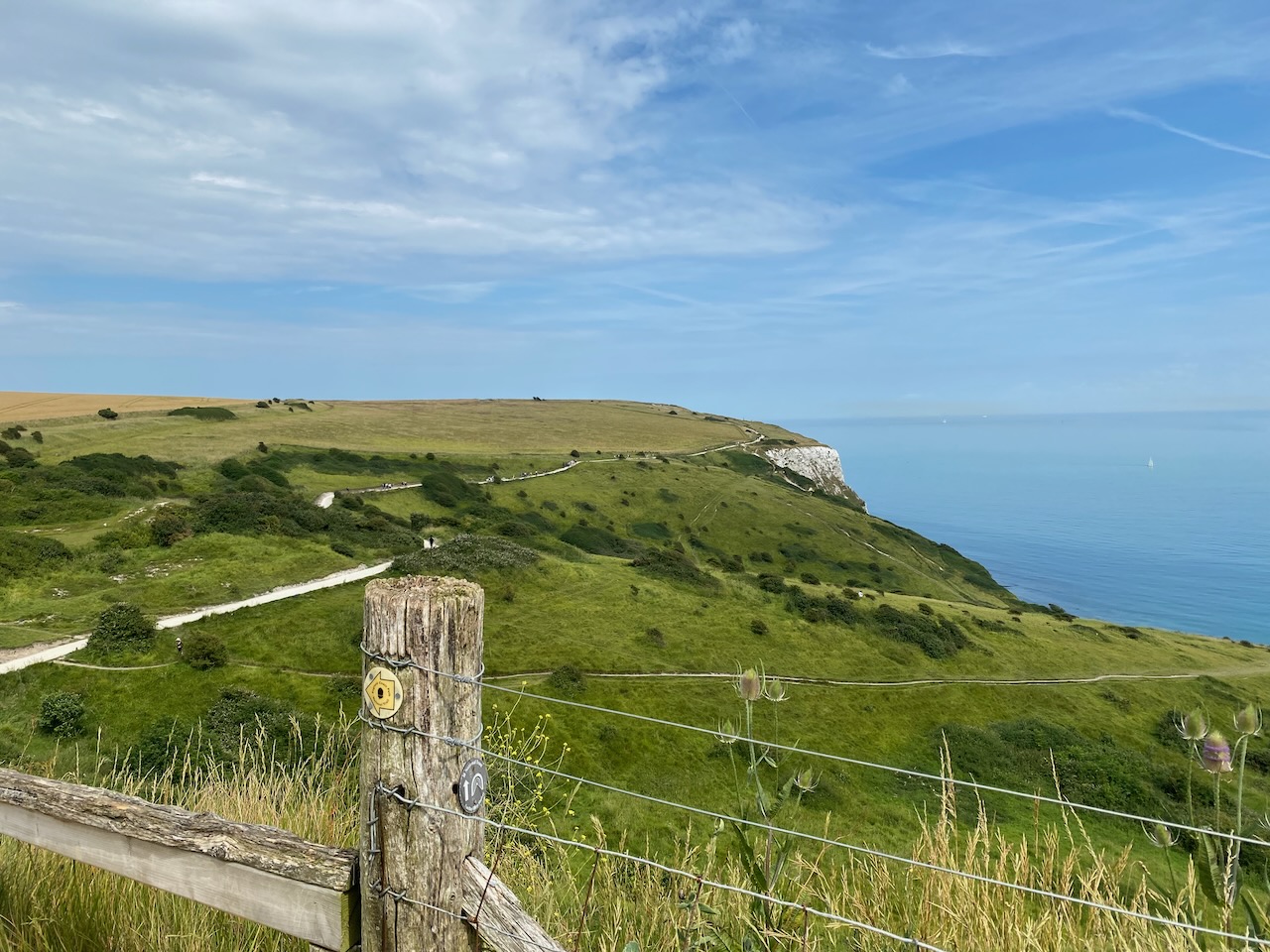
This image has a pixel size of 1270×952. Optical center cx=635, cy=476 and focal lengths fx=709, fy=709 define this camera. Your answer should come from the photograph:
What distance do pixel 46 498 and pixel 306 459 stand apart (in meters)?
A: 31.0

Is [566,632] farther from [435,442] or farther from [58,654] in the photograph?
[435,442]

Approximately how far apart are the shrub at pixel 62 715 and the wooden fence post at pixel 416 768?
2692cm

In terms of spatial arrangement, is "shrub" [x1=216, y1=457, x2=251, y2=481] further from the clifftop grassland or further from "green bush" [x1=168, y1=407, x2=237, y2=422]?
"green bush" [x1=168, y1=407, x2=237, y2=422]

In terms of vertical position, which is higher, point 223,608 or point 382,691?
point 382,691

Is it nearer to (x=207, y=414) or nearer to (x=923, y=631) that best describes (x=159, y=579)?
(x=923, y=631)

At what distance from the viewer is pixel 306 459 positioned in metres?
75.2

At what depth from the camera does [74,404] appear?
10906 centimetres

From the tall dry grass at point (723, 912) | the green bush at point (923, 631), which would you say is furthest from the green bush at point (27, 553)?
the green bush at point (923, 631)

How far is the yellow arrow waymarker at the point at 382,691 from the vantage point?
3307 millimetres

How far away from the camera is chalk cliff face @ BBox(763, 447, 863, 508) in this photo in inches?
5600

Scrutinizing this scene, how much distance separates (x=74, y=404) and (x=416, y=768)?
136 m

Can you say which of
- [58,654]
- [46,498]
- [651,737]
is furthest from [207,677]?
[46,498]

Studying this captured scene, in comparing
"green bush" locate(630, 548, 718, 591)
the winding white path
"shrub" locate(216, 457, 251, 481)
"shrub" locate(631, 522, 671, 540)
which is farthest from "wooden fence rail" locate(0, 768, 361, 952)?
"shrub" locate(631, 522, 671, 540)

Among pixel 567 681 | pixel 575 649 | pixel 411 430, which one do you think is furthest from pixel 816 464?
pixel 567 681
